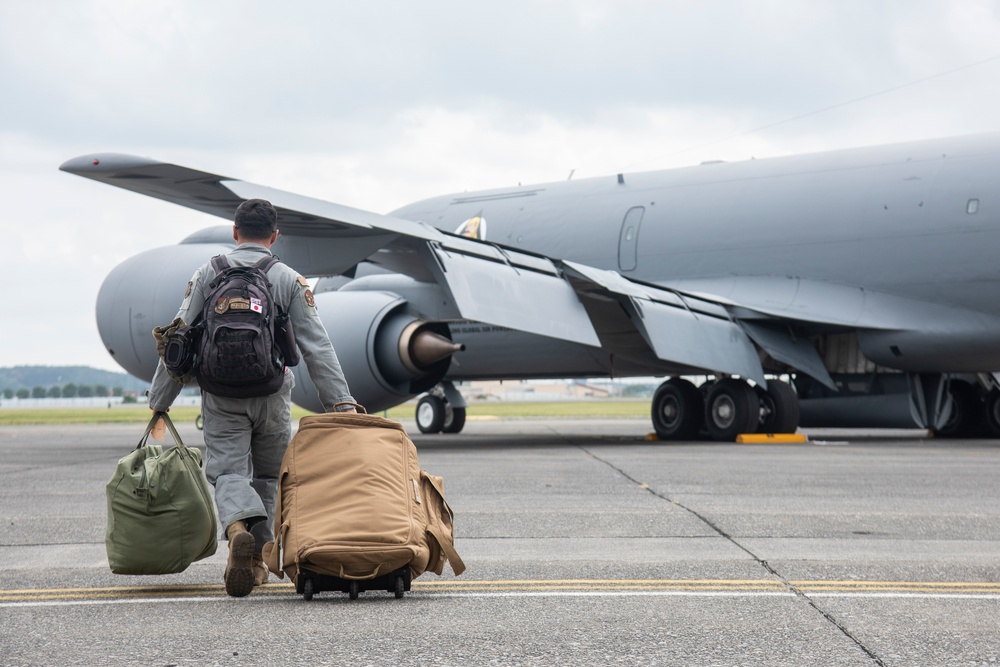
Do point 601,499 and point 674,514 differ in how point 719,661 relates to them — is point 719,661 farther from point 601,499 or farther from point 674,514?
point 601,499

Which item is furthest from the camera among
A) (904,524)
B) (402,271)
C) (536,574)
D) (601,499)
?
(402,271)

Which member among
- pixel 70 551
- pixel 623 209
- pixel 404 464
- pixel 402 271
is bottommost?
pixel 70 551

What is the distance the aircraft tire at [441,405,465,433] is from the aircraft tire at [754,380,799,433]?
7.23 meters

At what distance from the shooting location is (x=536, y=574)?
6047 millimetres

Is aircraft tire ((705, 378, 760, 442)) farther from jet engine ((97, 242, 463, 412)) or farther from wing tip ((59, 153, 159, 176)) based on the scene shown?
wing tip ((59, 153, 159, 176))

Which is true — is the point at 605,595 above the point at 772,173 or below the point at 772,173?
below

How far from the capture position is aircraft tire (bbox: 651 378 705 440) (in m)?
18.1

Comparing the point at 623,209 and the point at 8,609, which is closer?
the point at 8,609

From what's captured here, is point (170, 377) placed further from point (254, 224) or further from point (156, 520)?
point (254, 224)

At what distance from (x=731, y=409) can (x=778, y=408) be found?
2.27 feet

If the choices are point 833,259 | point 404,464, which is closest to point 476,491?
point 404,464

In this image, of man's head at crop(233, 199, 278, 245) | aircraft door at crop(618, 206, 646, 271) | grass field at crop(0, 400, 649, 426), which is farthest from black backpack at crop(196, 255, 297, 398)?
grass field at crop(0, 400, 649, 426)

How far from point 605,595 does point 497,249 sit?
9.57m

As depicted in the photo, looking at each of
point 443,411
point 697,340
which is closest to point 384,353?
point 697,340
